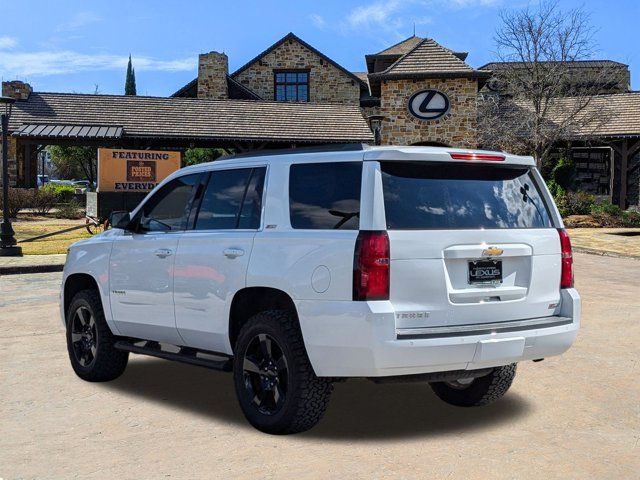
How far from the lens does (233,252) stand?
5324 millimetres

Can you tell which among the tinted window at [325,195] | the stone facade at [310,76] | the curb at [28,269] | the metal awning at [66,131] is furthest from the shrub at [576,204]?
the tinted window at [325,195]

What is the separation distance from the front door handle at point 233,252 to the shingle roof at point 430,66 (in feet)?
105

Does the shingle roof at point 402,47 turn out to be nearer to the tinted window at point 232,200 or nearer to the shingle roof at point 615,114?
the shingle roof at point 615,114

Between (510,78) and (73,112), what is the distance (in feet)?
73.7

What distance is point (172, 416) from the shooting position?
5.51 m

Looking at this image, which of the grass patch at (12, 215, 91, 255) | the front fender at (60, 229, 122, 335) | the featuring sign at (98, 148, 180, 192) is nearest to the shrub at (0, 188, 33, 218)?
the grass patch at (12, 215, 91, 255)

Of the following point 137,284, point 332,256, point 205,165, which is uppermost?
point 205,165

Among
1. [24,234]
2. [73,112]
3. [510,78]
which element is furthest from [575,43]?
[24,234]

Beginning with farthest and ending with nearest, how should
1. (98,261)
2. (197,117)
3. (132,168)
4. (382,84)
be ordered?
(197,117)
(382,84)
(132,168)
(98,261)

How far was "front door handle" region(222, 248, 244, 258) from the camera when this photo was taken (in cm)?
528

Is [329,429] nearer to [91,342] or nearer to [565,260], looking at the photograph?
[565,260]

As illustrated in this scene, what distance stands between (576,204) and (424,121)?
322 inches

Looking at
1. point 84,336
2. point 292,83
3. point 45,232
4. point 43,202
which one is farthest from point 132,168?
point 292,83

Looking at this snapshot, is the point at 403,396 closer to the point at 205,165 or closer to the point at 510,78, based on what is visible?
the point at 205,165
